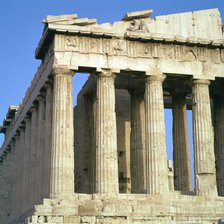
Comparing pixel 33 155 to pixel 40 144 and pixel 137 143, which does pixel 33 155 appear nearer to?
pixel 40 144

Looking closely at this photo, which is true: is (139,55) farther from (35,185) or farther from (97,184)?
(35,185)

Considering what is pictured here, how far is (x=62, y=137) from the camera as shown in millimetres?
24984

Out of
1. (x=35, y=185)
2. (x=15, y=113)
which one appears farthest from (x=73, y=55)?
(x=15, y=113)

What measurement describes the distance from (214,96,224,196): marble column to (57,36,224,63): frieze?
3.94 m

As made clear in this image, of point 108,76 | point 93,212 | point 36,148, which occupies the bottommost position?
point 93,212

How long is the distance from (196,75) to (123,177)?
8.40m

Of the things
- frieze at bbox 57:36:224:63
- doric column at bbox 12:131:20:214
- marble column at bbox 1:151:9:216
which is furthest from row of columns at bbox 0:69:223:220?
marble column at bbox 1:151:9:216

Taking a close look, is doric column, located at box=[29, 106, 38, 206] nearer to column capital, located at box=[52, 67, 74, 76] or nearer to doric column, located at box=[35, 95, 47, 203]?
doric column, located at box=[35, 95, 47, 203]

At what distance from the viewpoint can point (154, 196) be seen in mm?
25203

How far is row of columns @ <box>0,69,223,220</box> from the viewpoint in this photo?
81.8ft

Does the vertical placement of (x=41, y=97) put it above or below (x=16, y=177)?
above

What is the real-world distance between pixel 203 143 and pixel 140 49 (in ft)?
19.1

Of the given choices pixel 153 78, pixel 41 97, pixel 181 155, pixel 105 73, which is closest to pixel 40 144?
pixel 41 97

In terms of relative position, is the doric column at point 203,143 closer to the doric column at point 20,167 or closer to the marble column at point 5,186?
the doric column at point 20,167
